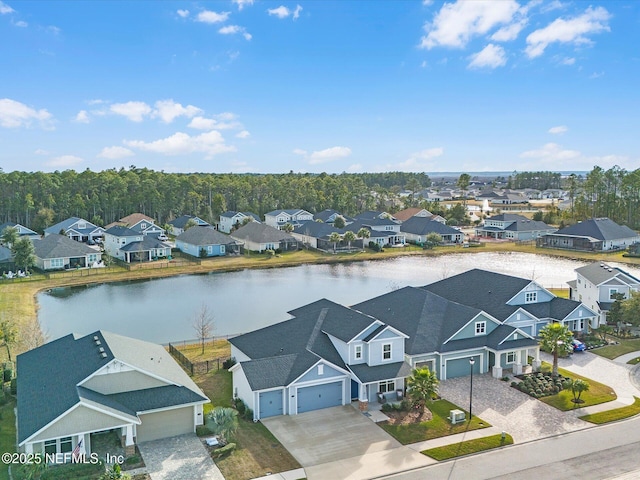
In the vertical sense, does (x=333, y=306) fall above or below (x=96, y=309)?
above

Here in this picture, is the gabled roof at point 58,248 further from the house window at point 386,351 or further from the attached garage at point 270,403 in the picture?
the house window at point 386,351

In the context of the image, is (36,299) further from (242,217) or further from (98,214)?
(98,214)

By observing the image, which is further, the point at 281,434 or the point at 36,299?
the point at 36,299

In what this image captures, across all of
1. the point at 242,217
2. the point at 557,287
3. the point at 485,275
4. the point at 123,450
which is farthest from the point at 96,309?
the point at 242,217

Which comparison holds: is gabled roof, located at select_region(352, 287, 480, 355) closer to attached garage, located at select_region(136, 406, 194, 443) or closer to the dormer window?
the dormer window

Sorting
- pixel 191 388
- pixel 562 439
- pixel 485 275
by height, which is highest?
pixel 485 275

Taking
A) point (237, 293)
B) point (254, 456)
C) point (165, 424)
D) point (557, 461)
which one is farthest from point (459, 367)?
point (237, 293)

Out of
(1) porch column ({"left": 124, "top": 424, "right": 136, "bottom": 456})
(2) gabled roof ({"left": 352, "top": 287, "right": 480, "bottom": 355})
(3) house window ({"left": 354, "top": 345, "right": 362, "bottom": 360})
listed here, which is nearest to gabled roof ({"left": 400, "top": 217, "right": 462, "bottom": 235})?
(2) gabled roof ({"left": 352, "top": 287, "right": 480, "bottom": 355})
